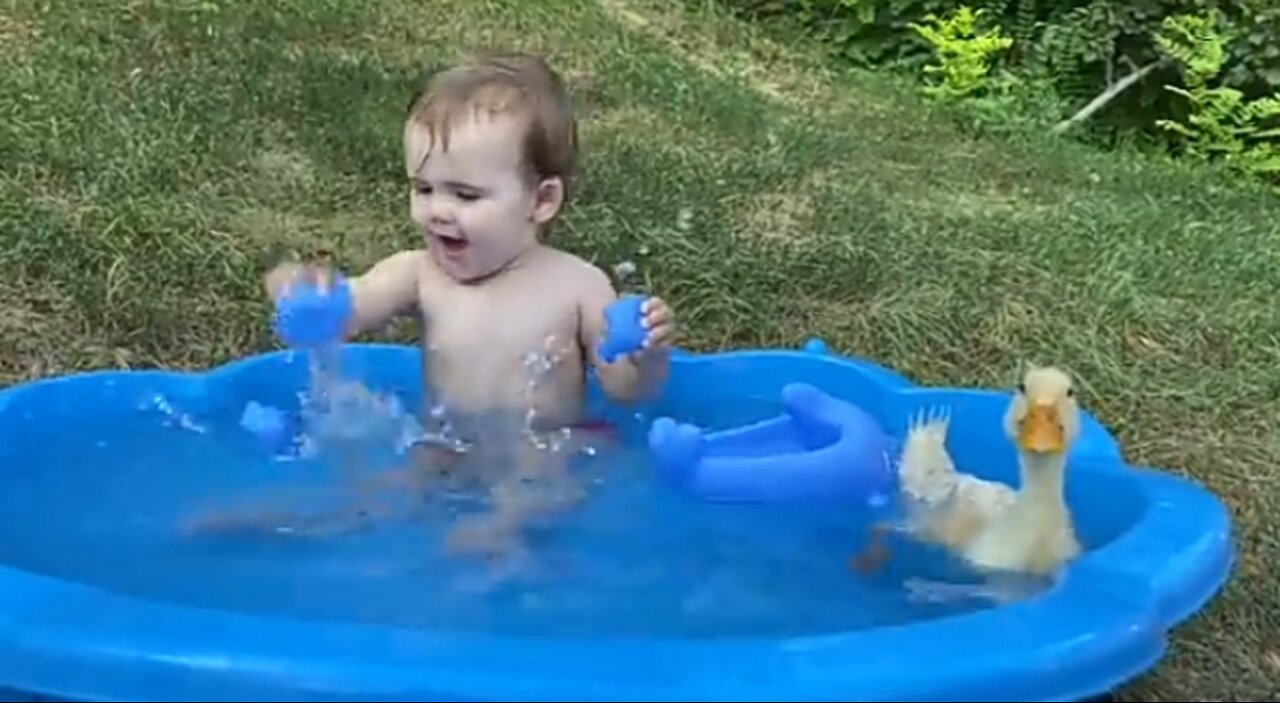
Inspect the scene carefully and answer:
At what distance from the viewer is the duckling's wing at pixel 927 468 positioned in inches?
100

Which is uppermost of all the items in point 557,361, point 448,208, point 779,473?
point 448,208

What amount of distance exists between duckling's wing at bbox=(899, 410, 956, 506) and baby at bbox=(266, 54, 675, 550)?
0.37 meters

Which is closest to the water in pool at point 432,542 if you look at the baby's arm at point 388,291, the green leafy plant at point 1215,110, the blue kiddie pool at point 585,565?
the blue kiddie pool at point 585,565

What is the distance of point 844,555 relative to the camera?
8.25 ft

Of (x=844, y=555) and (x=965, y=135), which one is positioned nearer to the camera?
(x=844, y=555)

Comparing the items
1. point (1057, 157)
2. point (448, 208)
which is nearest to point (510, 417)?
point (448, 208)

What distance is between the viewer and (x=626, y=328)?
2664 millimetres

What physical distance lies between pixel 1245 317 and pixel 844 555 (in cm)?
156

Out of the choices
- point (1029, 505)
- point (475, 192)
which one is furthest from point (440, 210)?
point (1029, 505)

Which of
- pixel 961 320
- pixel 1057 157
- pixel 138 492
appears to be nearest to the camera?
pixel 138 492

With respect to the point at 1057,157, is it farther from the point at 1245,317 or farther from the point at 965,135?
the point at 1245,317

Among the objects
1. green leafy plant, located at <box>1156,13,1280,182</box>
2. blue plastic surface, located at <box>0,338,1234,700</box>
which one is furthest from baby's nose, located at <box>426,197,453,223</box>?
green leafy plant, located at <box>1156,13,1280,182</box>

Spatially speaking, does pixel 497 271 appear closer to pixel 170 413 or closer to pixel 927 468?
pixel 170 413

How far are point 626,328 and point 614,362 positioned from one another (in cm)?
12
